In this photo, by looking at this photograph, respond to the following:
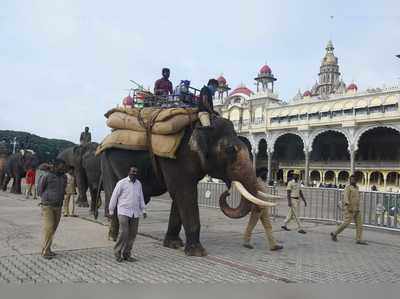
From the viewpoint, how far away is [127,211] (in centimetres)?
559

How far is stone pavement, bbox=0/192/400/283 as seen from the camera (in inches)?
189

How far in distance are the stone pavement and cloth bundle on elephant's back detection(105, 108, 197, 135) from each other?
191cm

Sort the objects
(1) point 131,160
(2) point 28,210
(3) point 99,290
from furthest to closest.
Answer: (2) point 28,210
(1) point 131,160
(3) point 99,290

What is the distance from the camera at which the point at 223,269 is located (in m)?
5.25

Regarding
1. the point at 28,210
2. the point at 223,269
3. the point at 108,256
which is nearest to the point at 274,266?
the point at 223,269

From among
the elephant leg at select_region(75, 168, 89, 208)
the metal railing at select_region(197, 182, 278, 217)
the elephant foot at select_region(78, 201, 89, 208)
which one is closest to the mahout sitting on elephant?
the elephant leg at select_region(75, 168, 89, 208)

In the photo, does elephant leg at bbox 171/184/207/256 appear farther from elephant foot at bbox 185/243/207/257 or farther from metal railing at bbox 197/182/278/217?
metal railing at bbox 197/182/278/217

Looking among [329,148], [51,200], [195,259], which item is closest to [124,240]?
[195,259]

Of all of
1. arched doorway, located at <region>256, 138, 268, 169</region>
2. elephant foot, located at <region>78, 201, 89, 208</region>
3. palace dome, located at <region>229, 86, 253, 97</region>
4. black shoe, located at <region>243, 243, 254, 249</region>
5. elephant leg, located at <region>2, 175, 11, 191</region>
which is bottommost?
black shoe, located at <region>243, 243, 254, 249</region>

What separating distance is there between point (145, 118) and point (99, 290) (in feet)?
11.2

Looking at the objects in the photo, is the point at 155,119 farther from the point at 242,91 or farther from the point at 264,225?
the point at 242,91

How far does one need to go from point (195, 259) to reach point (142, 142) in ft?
6.85

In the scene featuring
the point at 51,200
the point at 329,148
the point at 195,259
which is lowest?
the point at 195,259

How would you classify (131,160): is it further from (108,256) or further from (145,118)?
(108,256)
